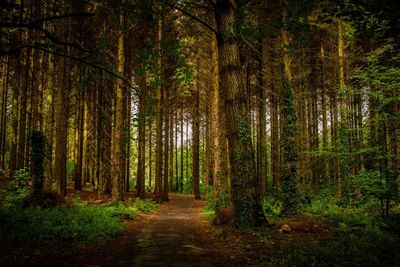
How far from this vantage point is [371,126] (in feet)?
37.9

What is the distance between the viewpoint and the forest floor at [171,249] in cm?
644

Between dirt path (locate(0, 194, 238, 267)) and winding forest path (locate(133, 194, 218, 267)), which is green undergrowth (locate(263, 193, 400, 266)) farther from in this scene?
winding forest path (locate(133, 194, 218, 267))

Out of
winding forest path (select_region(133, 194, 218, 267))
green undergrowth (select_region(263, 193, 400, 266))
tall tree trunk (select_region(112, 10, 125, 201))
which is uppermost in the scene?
tall tree trunk (select_region(112, 10, 125, 201))

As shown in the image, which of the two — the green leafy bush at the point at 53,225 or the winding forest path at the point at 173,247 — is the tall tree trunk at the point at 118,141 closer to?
the winding forest path at the point at 173,247

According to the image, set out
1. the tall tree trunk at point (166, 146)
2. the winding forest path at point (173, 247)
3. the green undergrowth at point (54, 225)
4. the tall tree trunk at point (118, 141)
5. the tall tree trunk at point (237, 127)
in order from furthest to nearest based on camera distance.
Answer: the tall tree trunk at point (166, 146)
the tall tree trunk at point (118, 141)
the tall tree trunk at point (237, 127)
the green undergrowth at point (54, 225)
the winding forest path at point (173, 247)

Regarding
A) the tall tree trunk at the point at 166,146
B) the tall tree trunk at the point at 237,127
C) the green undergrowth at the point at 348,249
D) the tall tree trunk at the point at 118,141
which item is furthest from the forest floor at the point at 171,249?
the tall tree trunk at the point at 166,146

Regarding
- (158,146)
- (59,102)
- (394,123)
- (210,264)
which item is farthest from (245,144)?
(158,146)

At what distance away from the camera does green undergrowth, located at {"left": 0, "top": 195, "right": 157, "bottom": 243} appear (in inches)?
316

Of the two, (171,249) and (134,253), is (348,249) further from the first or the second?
(134,253)

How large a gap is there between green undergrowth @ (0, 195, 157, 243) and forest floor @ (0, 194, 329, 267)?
1.35 ft

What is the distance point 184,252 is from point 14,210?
5.82 meters

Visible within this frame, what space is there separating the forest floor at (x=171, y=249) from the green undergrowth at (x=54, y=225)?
0.41m

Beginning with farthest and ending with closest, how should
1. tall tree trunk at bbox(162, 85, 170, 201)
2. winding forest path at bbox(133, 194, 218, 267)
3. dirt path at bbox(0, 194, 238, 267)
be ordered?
tall tree trunk at bbox(162, 85, 170, 201) → winding forest path at bbox(133, 194, 218, 267) → dirt path at bbox(0, 194, 238, 267)

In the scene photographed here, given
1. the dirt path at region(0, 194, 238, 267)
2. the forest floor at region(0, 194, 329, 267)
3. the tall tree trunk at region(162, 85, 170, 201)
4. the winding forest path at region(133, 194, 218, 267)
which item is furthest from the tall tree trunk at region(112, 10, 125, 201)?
the tall tree trunk at region(162, 85, 170, 201)
